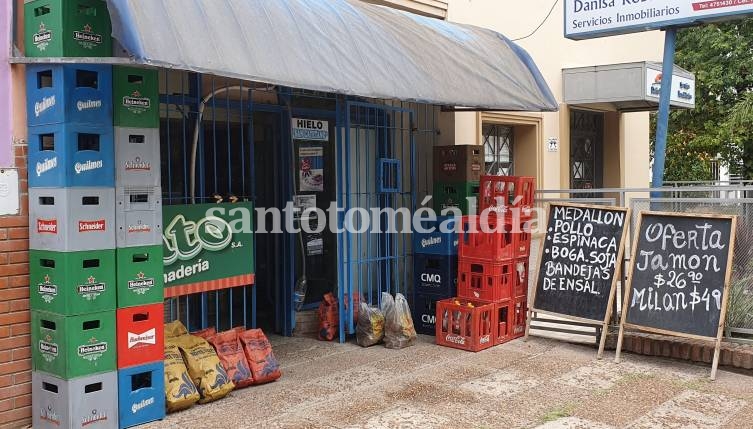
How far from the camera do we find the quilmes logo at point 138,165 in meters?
5.19

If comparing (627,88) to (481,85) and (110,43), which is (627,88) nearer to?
(481,85)

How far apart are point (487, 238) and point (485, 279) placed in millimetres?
420

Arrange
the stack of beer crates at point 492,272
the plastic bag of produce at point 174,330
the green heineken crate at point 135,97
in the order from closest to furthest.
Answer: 1. the green heineken crate at point 135,97
2. the plastic bag of produce at point 174,330
3. the stack of beer crates at point 492,272

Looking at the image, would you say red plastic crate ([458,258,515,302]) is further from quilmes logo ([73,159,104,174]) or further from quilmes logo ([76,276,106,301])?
quilmes logo ([73,159,104,174])

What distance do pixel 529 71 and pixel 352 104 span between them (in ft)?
7.13

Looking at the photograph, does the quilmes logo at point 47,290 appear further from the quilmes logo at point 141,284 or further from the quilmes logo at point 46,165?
the quilmes logo at point 46,165

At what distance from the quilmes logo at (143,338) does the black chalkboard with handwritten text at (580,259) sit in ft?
13.4

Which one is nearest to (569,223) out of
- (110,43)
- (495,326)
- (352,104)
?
(495,326)

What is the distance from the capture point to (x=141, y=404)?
5.27 metres

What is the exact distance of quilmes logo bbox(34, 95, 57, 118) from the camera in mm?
4945

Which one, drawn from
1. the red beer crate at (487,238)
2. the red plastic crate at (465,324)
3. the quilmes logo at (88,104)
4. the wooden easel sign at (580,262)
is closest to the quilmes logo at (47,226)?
the quilmes logo at (88,104)

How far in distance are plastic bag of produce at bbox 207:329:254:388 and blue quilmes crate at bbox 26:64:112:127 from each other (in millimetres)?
2026

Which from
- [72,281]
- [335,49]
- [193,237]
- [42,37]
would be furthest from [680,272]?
[42,37]

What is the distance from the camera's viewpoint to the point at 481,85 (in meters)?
7.41
